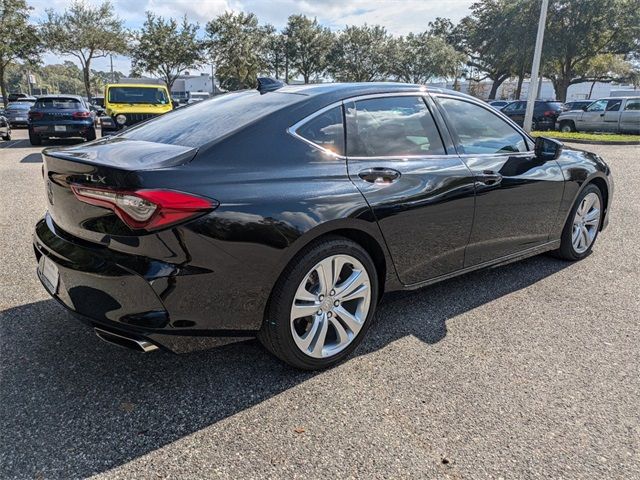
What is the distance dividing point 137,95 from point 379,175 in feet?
44.5

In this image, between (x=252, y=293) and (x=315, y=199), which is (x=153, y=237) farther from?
(x=315, y=199)

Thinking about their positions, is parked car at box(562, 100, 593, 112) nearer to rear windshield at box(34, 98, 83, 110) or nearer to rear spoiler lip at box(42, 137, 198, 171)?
rear windshield at box(34, 98, 83, 110)

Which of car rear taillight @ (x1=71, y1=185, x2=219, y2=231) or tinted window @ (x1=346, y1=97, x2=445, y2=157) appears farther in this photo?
tinted window @ (x1=346, y1=97, x2=445, y2=157)

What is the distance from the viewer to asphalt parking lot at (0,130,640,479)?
6.92 feet

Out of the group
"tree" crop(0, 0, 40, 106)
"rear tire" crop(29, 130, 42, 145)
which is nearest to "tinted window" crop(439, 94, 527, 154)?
"rear tire" crop(29, 130, 42, 145)

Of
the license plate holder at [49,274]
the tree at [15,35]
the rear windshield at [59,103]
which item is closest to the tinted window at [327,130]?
the license plate holder at [49,274]

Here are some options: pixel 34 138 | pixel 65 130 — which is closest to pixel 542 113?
pixel 65 130

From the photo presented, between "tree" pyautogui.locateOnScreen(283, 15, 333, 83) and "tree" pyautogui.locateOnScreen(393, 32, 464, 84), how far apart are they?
23.1ft

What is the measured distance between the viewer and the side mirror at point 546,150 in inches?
157

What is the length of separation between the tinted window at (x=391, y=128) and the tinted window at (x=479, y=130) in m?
0.24

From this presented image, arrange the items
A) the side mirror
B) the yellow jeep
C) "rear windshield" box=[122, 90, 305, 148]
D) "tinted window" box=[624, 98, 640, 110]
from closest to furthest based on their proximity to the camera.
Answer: "rear windshield" box=[122, 90, 305, 148] → the side mirror → the yellow jeep → "tinted window" box=[624, 98, 640, 110]

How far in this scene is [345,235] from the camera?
2799 mm

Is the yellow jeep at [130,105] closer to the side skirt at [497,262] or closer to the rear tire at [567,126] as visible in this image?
the side skirt at [497,262]

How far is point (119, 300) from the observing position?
226 cm
